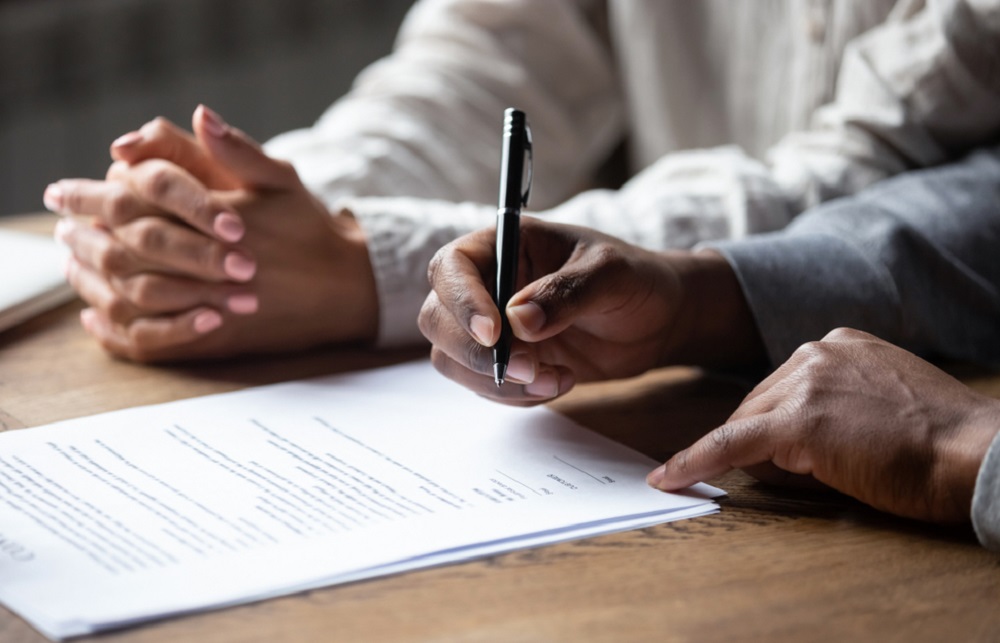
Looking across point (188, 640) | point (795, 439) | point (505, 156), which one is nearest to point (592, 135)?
point (505, 156)

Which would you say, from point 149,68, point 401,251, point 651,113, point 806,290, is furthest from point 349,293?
point 149,68

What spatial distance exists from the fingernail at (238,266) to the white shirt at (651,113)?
10 cm

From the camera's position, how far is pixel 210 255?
0.84 metres

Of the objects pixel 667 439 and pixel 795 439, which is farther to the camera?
pixel 667 439

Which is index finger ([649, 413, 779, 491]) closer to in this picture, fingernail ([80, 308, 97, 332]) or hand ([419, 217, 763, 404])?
hand ([419, 217, 763, 404])

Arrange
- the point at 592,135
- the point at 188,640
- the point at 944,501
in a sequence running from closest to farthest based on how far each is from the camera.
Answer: the point at 188,640 → the point at 944,501 → the point at 592,135

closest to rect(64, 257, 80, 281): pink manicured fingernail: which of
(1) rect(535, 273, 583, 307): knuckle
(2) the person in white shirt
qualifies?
(2) the person in white shirt

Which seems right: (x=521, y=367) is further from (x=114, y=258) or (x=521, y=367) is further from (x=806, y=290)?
(x=114, y=258)

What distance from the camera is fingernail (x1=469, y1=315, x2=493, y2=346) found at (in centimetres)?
65

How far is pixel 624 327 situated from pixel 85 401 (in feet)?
1.29

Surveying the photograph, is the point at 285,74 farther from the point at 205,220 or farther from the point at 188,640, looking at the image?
the point at 188,640

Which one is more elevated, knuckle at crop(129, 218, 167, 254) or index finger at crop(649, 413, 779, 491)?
knuckle at crop(129, 218, 167, 254)

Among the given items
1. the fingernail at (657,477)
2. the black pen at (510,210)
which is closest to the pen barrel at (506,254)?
the black pen at (510,210)

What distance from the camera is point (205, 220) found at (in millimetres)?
843
